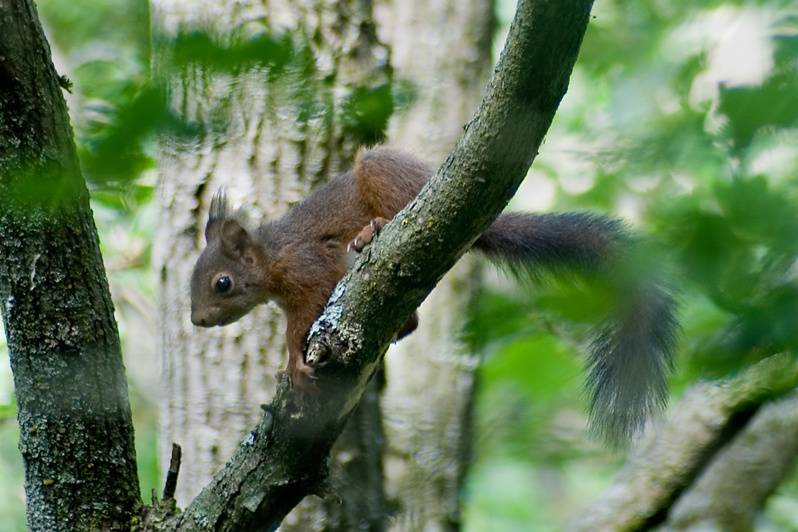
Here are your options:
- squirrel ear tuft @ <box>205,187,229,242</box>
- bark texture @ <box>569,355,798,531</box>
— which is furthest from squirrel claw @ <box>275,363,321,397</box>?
bark texture @ <box>569,355,798,531</box>

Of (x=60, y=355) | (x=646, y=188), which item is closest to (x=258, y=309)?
(x=60, y=355)

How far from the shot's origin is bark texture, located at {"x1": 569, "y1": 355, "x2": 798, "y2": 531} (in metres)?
3.29

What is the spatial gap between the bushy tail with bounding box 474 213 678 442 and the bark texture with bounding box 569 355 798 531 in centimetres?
101

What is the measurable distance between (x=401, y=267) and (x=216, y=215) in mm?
1576

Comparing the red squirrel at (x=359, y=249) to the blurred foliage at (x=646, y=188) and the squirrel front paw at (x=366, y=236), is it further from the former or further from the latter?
the blurred foliage at (x=646, y=188)

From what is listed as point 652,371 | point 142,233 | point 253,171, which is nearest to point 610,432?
point 652,371

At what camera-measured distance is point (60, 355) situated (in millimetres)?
2078

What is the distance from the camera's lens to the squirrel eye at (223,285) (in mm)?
3082

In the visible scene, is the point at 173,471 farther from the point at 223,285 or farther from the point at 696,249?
the point at 696,249

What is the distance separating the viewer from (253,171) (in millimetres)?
3570

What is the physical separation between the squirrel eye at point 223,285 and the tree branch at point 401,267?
100 centimetres

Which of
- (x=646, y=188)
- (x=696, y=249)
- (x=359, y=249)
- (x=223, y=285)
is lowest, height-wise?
(x=696, y=249)

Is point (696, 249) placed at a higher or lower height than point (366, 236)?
lower

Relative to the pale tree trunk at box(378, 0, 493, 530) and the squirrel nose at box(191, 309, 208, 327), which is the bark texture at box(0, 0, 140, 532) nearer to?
the squirrel nose at box(191, 309, 208, 327)
